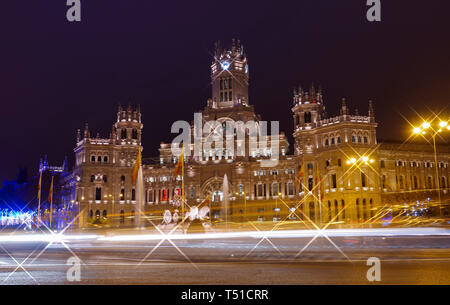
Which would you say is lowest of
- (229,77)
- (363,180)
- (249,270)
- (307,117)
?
(249,270)

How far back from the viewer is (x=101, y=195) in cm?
9269

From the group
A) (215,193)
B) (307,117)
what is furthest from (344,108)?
(215,193)

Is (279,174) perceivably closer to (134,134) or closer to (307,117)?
(307,117)

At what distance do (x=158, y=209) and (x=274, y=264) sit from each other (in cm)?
7863

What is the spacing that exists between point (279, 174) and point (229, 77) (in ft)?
104

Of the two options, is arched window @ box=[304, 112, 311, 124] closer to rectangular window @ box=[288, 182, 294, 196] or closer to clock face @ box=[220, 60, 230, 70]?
rectangular window @ box=[288, 182, 294, 196]

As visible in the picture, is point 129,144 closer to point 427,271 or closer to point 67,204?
point 67,204

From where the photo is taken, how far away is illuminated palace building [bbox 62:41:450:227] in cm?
7756

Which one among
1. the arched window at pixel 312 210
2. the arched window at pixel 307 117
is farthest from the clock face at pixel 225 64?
the arched window at pixel 312 210

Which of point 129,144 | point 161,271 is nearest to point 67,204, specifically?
point 129,144

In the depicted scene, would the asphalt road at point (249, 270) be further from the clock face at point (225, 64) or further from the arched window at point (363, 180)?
the clock face at point (225, 64)

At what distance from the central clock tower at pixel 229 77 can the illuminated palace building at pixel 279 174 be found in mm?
350

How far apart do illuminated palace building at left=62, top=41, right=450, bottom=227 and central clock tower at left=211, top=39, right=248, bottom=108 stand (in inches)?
13.8

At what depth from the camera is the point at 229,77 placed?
107m
